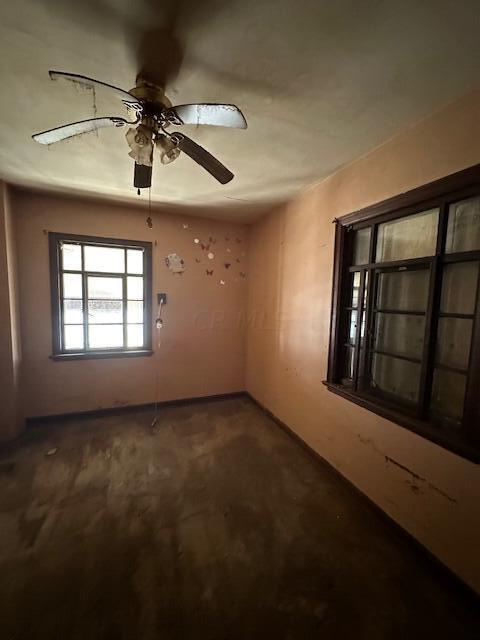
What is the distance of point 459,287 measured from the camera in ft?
4.69

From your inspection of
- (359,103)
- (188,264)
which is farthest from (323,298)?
(188,264)

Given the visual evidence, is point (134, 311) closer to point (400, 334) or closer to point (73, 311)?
point (73, 311)

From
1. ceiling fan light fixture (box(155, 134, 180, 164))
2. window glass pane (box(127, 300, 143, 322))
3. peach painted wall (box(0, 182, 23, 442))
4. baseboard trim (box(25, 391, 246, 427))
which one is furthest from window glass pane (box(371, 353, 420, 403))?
peach painted wall (box(0, 182, 23, 442))

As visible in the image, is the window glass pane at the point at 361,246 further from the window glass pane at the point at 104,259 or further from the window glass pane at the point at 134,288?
the window glass pane at the point at 104,259

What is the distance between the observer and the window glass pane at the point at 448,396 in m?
1.44

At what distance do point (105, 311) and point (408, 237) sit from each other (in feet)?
10.4

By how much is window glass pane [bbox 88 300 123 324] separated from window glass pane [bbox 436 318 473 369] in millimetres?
3182

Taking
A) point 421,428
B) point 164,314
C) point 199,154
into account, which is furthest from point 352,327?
point 164,314

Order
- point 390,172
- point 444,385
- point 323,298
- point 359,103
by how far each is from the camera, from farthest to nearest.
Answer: point 323,298, point 390,172, point 444,385, point 359,103

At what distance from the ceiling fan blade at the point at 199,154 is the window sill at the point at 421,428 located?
5.84ft

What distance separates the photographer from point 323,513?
181 centimetres

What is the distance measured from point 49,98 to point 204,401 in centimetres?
334

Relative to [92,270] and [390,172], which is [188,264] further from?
[390,172]

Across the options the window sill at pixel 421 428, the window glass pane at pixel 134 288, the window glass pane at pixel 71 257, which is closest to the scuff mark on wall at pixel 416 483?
the window sill at pixel 421 428
